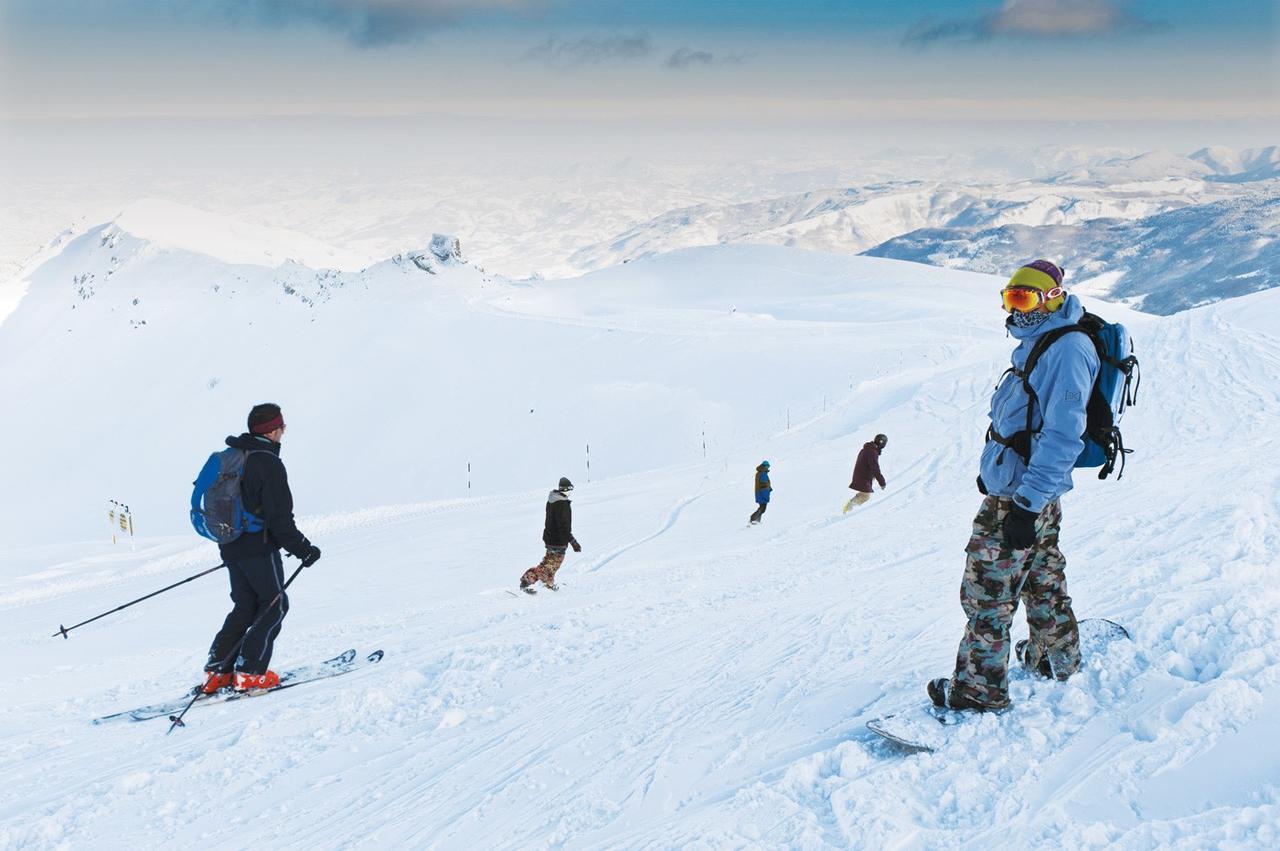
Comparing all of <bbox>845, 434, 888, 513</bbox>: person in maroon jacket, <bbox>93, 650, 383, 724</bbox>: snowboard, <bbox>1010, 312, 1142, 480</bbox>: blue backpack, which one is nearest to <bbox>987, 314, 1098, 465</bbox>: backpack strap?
<bbox>1010, 312, 1142, 480</bbox>: blue backpack

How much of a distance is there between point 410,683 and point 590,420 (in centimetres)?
2560

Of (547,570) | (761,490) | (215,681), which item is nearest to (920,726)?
(215,681)

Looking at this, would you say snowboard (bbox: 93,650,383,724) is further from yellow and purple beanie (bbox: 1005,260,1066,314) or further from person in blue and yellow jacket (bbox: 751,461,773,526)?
person in blue and yellow jacket (bbox: 751,461,773,526)

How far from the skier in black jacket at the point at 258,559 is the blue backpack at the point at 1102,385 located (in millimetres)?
4473

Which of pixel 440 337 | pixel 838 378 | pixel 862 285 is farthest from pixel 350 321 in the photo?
pixel 862 285

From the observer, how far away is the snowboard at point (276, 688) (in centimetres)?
590

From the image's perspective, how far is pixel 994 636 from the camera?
13.0 feet

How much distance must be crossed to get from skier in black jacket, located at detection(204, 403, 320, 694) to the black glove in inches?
168

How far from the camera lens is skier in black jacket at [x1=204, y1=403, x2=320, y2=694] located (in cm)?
572

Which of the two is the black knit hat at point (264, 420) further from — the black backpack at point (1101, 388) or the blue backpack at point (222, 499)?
the black backpack at point (1101, 388)

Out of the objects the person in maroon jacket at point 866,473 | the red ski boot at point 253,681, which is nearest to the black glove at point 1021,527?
the red ski boot at point 253,681

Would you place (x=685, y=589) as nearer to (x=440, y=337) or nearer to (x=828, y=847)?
(x=828, y=847)

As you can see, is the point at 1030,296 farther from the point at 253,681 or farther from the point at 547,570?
the point at 547,570

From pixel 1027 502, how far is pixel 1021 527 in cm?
12
